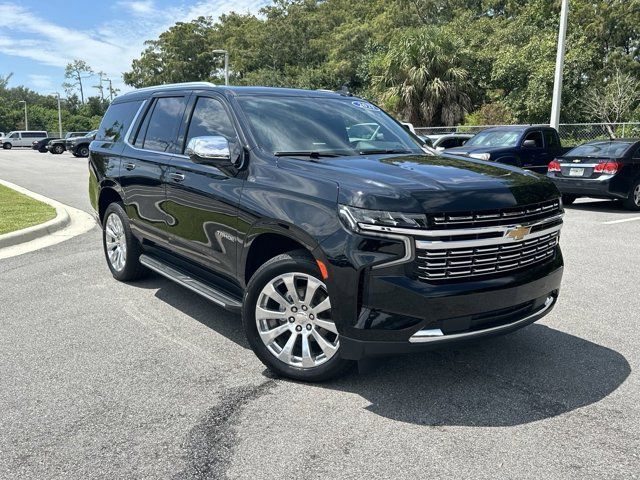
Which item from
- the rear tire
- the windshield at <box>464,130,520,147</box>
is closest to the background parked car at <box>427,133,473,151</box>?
the windshield at <box>464,130,520,147</box>

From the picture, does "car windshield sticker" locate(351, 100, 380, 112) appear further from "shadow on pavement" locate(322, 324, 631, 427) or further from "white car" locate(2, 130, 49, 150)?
"white car" locate(2, 130, 49, 150)

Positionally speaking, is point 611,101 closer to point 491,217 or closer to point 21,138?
point 491,217

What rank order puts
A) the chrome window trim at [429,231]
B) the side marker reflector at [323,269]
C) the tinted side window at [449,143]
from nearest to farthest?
the chrome window trim at [429,231] < the side marker reflector at [323,269] < the tinted side window at [449,143]

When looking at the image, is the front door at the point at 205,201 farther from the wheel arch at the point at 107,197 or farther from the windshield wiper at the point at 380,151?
the wheel arch at the point at 107,197

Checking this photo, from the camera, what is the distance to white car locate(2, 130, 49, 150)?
57.2 meters

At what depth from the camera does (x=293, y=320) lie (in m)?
3.78

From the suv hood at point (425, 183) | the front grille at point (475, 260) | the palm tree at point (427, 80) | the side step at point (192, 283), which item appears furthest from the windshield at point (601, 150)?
the palm tree at point (427, 80)

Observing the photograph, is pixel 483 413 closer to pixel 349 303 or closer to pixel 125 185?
pixel 349 303

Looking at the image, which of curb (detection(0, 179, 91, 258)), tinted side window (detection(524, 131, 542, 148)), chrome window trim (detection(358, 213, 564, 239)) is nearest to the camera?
chrome window trim (detection(358, 213, 564, 239))

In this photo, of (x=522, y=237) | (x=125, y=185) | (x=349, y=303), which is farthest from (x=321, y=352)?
(x=125, y=185)

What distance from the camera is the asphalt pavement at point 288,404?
2.92 meters

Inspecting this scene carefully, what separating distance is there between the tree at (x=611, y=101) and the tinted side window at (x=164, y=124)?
84.4 ft

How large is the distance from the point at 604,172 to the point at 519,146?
2.30 metres

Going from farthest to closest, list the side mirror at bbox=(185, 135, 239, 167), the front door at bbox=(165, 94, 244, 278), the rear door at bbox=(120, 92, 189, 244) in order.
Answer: the rear door at bbox=(120, 92, 189, 244) < the front door at bbox=(165, 94, 244, 278) < the side mirror at bbox=(185, 135, 239, 167)
